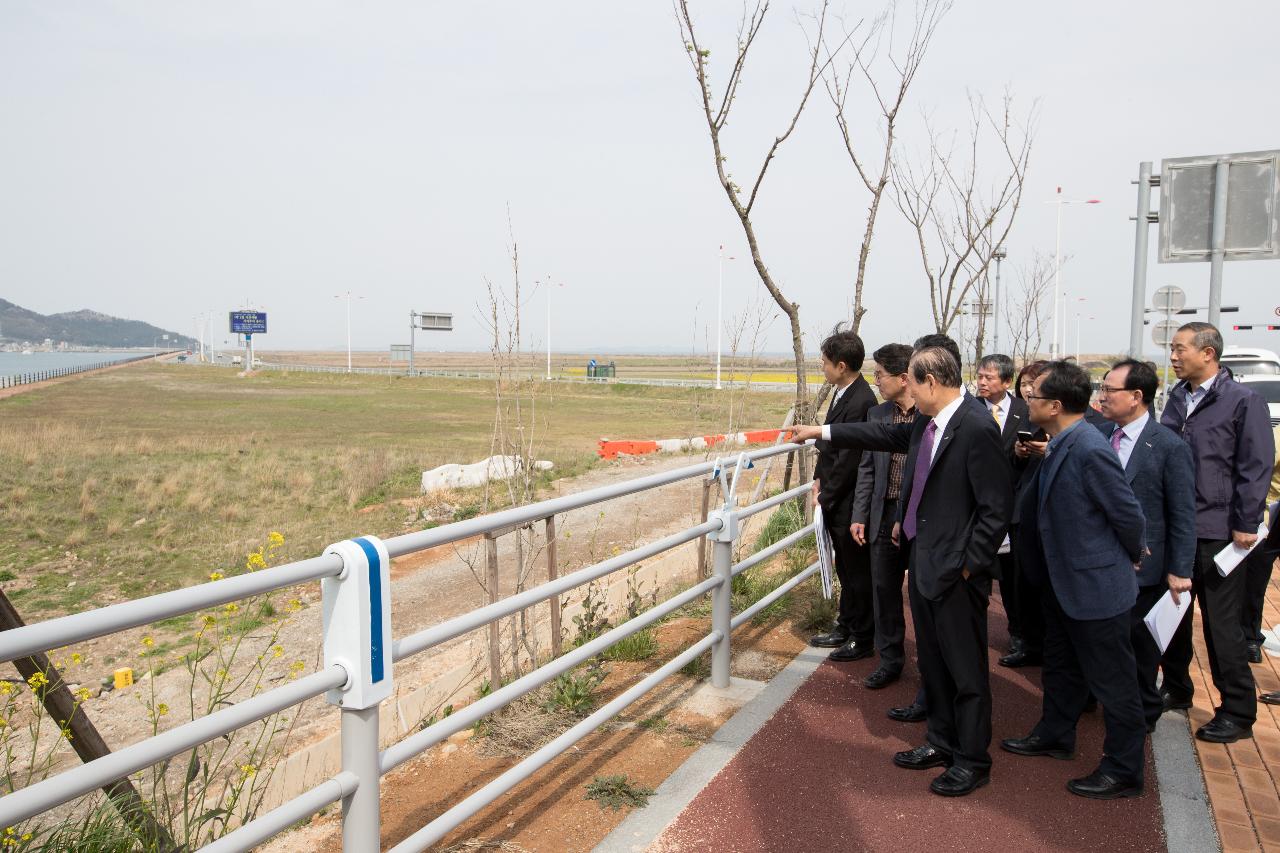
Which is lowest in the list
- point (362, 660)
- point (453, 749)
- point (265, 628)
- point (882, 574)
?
point (265, 628)

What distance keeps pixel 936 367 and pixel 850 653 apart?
86.3 inches

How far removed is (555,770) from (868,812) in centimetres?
126

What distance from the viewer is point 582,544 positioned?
12.6 m

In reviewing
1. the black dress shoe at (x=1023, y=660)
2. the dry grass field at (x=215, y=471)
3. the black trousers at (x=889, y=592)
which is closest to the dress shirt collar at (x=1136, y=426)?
the black trousers at (x=889, y=592)

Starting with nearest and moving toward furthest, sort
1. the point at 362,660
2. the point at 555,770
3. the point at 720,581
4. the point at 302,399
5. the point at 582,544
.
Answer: the point at 362,660, the point at 555,770, the point at 720,581, the point at 582,544, the point at 302,399

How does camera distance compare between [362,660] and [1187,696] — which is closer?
[362,660]

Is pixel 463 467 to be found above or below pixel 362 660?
below

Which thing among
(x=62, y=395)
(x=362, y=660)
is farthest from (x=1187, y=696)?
(x=62, y=395)

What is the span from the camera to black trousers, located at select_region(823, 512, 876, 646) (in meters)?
5.36

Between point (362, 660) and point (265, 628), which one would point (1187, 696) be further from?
point (265, 628)

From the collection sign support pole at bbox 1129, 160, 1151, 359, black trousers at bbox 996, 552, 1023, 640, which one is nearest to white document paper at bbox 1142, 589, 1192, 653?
black trousers at bbox 996, 552, 1023, 640

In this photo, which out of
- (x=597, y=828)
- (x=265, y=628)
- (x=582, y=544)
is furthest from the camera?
(x=582, y=544)

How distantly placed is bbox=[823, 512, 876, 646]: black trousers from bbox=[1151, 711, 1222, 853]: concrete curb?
1.53m

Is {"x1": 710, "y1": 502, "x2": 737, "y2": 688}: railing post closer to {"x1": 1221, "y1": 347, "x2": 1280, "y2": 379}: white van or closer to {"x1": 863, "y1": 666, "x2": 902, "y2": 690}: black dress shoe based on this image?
{"x1": 863, "y1": 666, "x2": 902, "y2": 690}: black dress shoe
